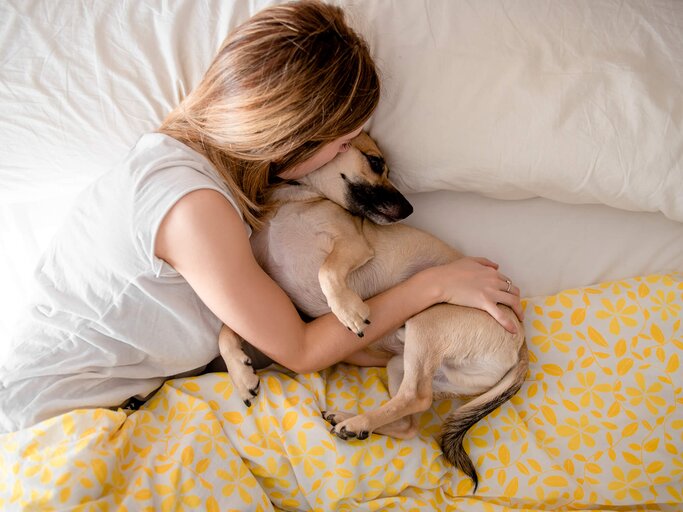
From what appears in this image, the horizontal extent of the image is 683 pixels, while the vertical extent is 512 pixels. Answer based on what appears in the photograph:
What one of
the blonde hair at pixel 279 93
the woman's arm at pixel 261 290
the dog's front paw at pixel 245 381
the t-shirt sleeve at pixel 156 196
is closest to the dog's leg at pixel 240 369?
the dog's front paw at pixel 245 381

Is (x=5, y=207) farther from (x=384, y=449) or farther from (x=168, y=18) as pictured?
(x=384, y=449)

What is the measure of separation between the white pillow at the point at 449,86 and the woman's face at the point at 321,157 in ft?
0.81

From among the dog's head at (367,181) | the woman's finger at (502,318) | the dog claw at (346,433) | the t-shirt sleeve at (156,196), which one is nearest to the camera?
the t-shirt sleeve at (156,196)

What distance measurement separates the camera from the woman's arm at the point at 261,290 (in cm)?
151

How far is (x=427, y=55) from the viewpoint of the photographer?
1.89 meters

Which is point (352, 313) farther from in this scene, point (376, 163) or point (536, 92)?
point (536, 92)

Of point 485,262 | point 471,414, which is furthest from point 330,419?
point 485,262

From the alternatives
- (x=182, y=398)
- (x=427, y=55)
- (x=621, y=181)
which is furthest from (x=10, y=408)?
(x=621, y=181)

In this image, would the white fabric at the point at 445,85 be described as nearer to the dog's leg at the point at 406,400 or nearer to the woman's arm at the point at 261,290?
the woman's arm at the point at 261,290

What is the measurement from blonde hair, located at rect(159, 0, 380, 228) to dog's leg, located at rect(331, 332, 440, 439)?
2.48ft

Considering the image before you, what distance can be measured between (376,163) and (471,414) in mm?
905

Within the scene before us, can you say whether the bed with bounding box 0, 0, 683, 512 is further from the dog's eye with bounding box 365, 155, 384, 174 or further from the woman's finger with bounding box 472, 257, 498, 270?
the woman's finger with bounding box 472, 257, 498, 270

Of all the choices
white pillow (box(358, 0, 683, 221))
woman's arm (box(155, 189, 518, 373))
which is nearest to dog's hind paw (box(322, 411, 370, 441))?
woman's arm (box(155, 189, 518, 373))

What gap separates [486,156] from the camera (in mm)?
1907
